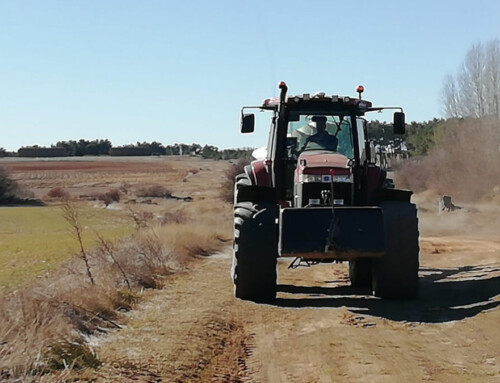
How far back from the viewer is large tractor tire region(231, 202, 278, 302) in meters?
10.9

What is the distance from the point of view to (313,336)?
8828 millimetres

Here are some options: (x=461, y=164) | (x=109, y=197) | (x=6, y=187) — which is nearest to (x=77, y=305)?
(x=461, y=164)

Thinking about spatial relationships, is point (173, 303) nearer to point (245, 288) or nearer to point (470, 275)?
point (245, 288)

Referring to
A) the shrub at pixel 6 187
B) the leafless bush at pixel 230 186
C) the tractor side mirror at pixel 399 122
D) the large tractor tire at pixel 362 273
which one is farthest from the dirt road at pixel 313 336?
the shrub at pixel 6 187

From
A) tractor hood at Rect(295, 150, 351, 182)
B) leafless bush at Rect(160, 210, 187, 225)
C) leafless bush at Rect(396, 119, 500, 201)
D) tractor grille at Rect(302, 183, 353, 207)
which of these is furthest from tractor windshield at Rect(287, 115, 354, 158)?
leafless bush at Rect(396, 119, 500, 201)

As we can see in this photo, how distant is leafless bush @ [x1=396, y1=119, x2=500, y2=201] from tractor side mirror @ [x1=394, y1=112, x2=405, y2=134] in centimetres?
3702

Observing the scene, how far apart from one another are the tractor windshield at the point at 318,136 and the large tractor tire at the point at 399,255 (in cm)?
138

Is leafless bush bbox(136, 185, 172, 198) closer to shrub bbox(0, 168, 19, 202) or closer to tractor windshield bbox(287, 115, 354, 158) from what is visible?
shrub bbox(0, 168, 19, 202)

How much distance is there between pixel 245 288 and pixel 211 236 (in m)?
11.5

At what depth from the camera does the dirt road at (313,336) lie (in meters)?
7.22

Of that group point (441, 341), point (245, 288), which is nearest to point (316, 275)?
point (245, 288)

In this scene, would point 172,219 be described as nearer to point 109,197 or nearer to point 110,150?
point 109,197

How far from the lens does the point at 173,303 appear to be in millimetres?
11211

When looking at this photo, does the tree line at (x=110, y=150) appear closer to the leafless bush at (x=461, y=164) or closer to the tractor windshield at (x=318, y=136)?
the leafless bush at (x=461, y=164)
